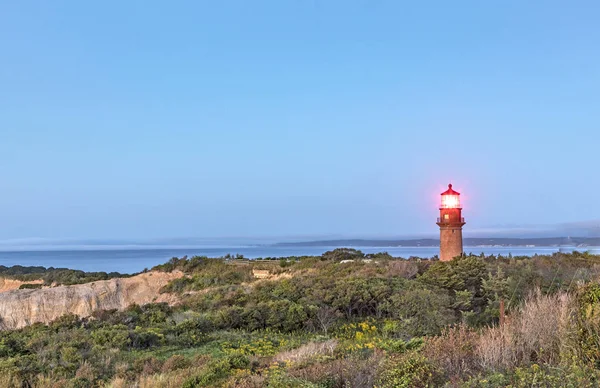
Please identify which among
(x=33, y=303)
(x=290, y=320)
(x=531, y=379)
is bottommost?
(x=33, y=303)

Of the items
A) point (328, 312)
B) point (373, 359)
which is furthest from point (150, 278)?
point (373, 359)

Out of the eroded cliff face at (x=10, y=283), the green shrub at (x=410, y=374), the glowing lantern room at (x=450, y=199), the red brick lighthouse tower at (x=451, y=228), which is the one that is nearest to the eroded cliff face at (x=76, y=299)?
the eroded cliff face at (x=10, y=283)

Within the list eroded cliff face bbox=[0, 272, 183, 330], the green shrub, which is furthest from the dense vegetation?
eroded cliff face bbox=[0, 272, 183, 330]

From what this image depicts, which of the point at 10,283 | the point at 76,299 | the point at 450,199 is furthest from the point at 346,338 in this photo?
the point at 10,283

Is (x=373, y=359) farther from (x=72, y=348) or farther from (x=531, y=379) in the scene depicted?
(x=72, y=348)

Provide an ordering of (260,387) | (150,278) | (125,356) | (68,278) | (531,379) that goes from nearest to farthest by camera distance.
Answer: (531,379) → (260,387) → (125,356) → (150,278) → (68,278)

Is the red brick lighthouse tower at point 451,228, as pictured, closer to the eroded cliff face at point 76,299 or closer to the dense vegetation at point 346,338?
the dense vegetation at point 346,338

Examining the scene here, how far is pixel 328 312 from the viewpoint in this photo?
13.0m

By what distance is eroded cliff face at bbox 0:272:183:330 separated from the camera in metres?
23.2

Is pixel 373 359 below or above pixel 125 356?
above

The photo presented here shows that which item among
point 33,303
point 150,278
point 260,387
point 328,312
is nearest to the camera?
point 260,387

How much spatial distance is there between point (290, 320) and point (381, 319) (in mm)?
2702

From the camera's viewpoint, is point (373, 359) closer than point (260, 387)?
No

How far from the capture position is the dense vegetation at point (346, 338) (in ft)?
18.2
